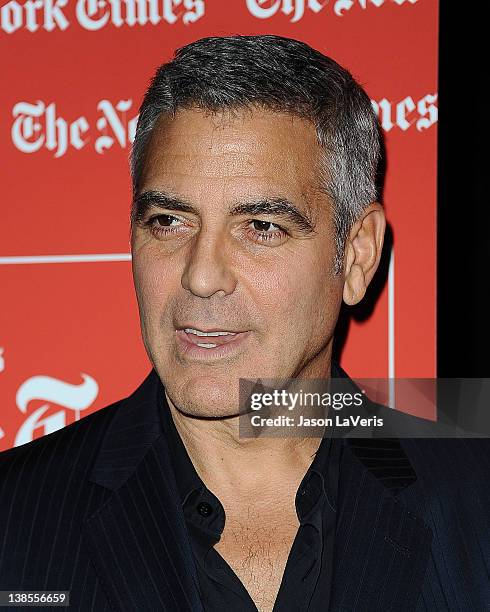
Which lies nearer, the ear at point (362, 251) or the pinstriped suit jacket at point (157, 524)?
the pinstriped suit jacket at point (157, 524)

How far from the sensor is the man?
7.22 feet

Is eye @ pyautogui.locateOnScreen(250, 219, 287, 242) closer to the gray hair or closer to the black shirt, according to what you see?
the gray hair

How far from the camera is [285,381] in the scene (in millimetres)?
2395

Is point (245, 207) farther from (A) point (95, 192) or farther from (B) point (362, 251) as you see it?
(A) point (95, 192)

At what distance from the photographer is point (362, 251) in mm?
2592

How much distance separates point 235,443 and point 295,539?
0.98 ft

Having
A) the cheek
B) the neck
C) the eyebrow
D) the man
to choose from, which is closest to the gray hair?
the man

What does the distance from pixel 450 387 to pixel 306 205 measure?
994 millimetres

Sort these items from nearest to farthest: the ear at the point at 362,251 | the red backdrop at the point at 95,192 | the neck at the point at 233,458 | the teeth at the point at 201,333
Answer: the teeth at the point at 201,333 → the neck at the point at 233,458 → the ear at the point at 362,251 → the red backdrop at the point at 95,192

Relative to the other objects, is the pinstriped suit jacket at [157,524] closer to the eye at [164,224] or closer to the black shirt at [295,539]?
the black shirt at [295,539]

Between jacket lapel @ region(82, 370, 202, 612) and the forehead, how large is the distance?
641 millimetres

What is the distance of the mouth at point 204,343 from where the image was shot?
222 centimetres

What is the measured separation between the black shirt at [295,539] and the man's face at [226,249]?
0.23 metres

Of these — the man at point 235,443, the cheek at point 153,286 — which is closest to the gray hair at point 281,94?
the man at point 235,443
